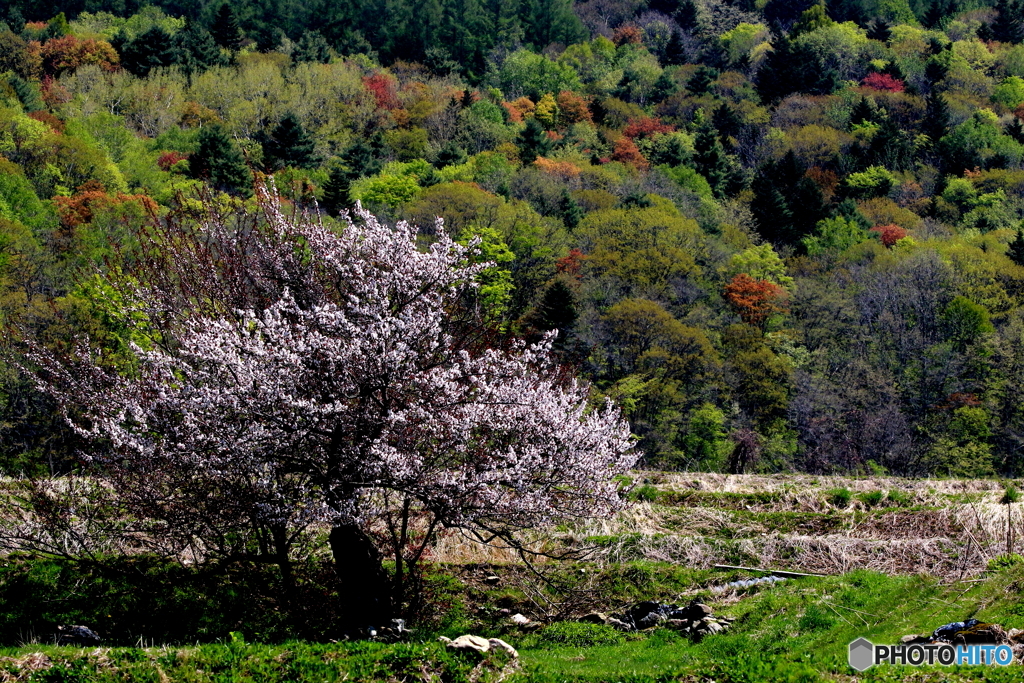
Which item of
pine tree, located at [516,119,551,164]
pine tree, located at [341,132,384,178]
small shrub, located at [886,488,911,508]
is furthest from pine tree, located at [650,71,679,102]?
small shrub, located at [886,488,911,508]

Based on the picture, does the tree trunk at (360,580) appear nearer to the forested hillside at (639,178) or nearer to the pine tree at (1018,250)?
the forested hillside at (639,178)

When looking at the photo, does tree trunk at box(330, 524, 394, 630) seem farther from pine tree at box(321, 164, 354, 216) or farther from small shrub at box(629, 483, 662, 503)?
pine tree at box(321, 164, 354, 216)

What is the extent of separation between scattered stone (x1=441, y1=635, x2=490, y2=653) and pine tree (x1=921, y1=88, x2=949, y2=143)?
94.2 meters

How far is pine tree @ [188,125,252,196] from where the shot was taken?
61938mm

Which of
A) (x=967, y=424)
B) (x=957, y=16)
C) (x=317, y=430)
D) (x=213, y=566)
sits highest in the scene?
(x=957, y=16)

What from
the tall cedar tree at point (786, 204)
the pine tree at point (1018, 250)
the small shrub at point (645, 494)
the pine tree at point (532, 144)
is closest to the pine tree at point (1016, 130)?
the tall cedar tree at point (786, 204)

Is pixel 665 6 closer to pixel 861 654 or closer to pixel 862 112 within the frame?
pixel 862 112

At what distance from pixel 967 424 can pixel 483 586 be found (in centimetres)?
3399

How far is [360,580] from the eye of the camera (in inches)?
523

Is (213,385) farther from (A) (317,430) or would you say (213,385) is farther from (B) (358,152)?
(B) (358,152)

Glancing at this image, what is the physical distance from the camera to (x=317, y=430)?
12.4 metres

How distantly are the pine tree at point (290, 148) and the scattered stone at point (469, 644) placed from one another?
65076mm

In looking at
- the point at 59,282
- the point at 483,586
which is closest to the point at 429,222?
the point at 59,282

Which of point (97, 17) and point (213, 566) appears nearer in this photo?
point (213, 566)
